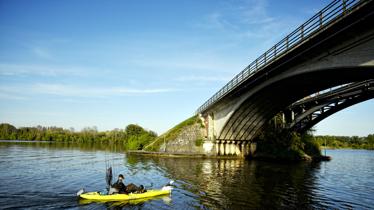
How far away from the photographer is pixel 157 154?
51.5 metres

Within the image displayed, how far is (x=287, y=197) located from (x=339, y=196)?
179 inches

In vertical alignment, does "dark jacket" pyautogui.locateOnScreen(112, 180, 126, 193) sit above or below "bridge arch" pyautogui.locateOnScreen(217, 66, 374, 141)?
below

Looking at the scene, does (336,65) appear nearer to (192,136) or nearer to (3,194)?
(3,194)

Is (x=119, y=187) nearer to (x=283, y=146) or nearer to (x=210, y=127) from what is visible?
(x=210, y=127)

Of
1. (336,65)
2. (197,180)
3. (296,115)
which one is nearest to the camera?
(336,65)

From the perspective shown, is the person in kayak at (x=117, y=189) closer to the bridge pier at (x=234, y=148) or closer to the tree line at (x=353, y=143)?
the bridge pier at (x=234, y=148)

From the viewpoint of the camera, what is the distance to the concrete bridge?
17875mm

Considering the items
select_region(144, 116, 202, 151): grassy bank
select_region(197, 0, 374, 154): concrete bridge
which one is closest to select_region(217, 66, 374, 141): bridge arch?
select_region(197, 0, 374, 154): concrete bridge

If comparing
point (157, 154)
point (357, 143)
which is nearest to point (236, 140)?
point (157, 154)

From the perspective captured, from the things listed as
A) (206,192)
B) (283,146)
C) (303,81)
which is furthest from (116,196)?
(283,146)

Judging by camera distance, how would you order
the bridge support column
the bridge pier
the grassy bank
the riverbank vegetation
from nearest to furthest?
1. the riverbank vegetation
2. the bridge pier
3. the bridge support column
4. the grassy bank

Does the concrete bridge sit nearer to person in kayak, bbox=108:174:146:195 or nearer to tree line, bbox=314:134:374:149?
person in kayak, bbox=108:174:146:195

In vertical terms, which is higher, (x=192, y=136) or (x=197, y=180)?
(x=192, y=136)

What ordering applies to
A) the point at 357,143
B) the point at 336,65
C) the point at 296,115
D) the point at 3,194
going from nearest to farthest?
the point at 3,194 → the point at 336,65 → the point at 296,115 → the point at 357,143
